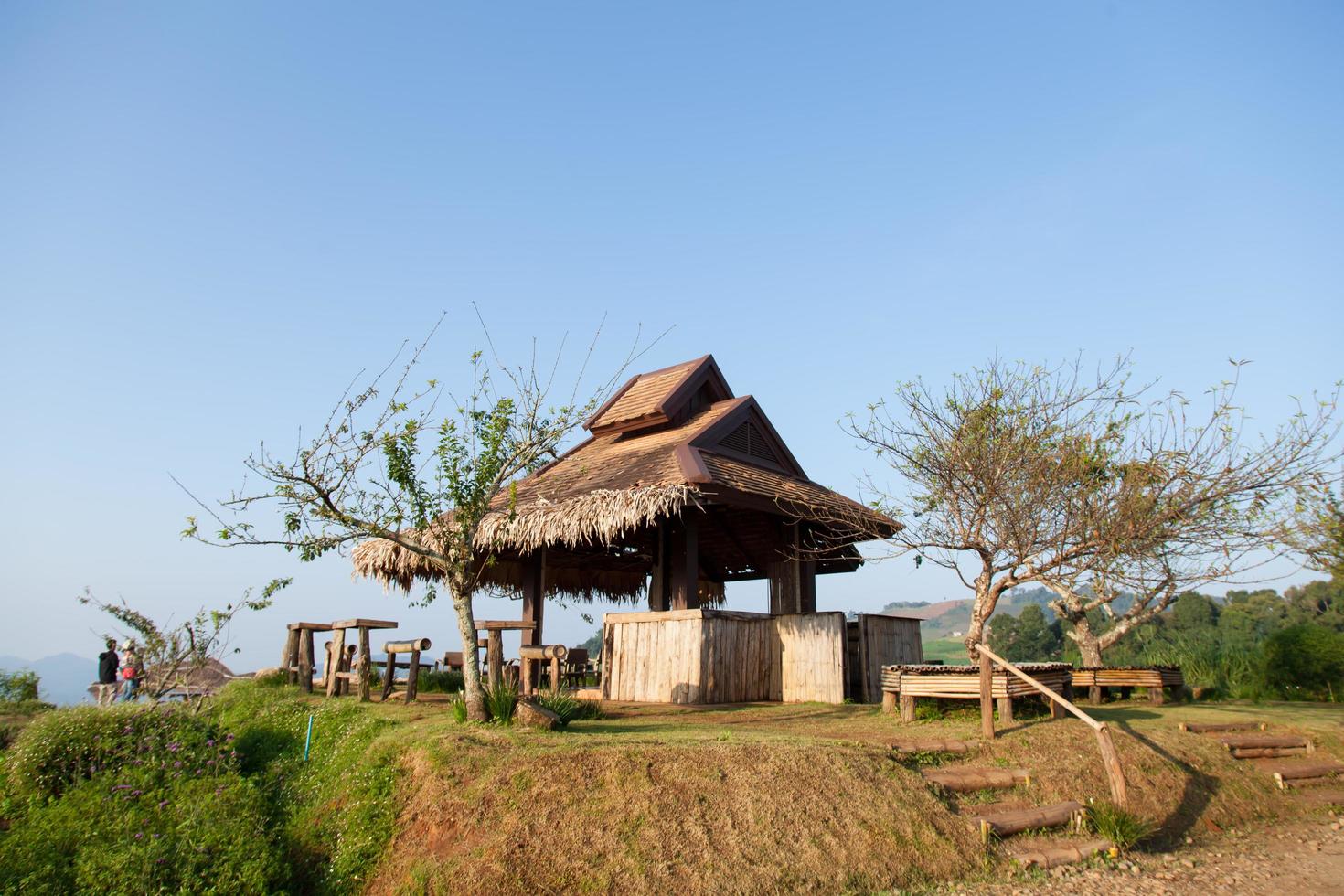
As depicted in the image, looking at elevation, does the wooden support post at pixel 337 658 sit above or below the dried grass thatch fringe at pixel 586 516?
below

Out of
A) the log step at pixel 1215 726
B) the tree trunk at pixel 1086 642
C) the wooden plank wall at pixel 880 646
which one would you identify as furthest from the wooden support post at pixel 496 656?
the tree trunk at pixel 1086 642

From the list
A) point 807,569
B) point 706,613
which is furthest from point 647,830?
point 807,569

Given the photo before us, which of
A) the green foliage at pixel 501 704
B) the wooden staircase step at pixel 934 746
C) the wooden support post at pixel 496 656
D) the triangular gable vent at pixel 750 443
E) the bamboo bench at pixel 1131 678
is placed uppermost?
the triangular gable vent at pixel 750 443

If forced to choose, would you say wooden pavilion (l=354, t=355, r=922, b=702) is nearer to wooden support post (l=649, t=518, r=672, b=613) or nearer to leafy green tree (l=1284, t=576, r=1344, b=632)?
wooden support post (l=649, t=518, r=672, b=613)

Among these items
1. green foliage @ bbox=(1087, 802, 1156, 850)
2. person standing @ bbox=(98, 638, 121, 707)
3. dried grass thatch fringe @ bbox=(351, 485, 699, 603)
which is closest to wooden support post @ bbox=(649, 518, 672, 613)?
dried grass thatch fringe @ bbox=(351, 485, 699, 603)

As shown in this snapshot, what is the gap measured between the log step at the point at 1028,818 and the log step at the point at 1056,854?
0.22 m

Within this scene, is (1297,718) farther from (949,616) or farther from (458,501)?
(949,616)

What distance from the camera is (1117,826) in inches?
296

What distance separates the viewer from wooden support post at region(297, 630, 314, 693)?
547 inches

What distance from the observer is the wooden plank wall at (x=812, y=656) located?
1275cm

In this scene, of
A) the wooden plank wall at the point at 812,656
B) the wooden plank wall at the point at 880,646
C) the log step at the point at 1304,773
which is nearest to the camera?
the log step at the point at 1304,773

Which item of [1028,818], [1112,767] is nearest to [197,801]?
[1028,818]

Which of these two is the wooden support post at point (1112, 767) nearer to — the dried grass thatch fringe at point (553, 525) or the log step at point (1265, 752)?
the log step at point (1265, 752)

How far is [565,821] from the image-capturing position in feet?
20.6
